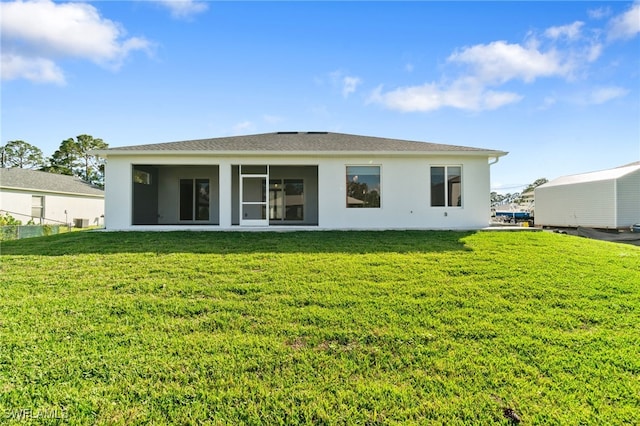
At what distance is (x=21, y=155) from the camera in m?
44.2

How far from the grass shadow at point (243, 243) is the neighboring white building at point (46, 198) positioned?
14.9 metres

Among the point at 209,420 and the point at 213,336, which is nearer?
the point at 209,420

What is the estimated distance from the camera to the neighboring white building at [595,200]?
1842cm

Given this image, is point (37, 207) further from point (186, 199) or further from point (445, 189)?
point (445, 189)

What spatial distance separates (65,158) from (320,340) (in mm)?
48709

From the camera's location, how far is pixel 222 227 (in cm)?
1161

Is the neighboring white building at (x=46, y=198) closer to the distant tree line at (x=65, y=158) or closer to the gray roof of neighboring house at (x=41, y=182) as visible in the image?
the gray roof of neighboring house at (x=41, y=182)

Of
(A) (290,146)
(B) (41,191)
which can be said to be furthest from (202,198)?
(B) (41,191)

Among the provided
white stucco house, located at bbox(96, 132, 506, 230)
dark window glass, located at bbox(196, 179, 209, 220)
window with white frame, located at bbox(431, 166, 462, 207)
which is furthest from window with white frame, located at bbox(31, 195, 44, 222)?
window with white frame, located at bbox(431, 166, 462, 207)

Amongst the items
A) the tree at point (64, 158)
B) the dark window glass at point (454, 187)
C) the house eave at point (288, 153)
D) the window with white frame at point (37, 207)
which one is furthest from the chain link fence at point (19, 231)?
the tree at point (64, 158)

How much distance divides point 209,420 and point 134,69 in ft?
41.8

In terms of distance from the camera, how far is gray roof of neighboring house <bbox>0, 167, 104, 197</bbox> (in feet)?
68.0

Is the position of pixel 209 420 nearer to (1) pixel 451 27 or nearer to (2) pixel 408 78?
(1) pixel 451 27

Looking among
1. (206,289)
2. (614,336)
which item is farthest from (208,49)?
(614,336)
